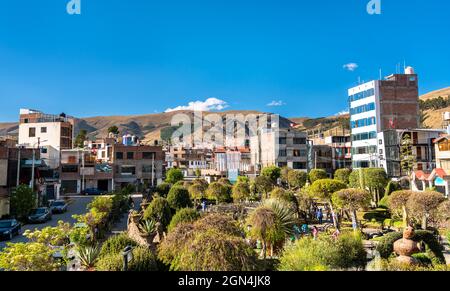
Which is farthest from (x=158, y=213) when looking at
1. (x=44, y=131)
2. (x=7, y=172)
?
(x=44, y=131)

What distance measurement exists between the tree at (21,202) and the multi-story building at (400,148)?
48.3 metres

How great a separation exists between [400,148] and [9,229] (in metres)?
52.0

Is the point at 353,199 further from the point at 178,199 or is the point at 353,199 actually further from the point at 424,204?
the point at 178,199

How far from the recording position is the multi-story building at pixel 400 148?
5162cm

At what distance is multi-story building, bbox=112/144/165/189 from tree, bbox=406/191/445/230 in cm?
5199

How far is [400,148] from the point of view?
5412 cm

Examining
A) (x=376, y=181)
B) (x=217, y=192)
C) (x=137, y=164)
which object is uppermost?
(x=137, y=164)

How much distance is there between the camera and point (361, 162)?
63656 millimetres

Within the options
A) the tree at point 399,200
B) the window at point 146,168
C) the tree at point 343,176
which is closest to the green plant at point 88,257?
the tree at point 399,200

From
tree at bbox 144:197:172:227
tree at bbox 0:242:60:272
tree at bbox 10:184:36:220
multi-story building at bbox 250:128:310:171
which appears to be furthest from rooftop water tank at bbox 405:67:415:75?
tree at bbox 0:242:60:272

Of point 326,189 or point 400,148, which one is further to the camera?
point 400,148

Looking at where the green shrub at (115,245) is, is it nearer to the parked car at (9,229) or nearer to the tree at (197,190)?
the parked car at (9,229)

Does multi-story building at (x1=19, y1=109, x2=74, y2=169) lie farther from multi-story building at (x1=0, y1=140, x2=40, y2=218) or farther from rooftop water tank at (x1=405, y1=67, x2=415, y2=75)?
rooftop water tank at (x1=405, y1=67, x2=415, y2=75)
